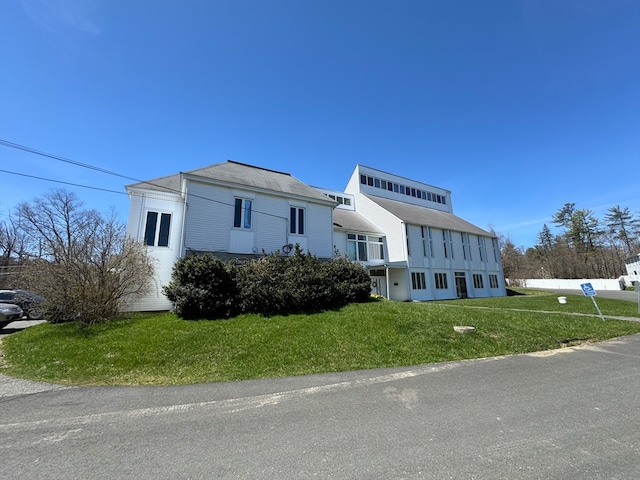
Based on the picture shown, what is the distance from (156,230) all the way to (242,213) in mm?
4611

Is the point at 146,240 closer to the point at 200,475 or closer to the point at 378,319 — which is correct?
the point at 378,319

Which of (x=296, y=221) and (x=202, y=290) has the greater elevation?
(x=296, y=221)

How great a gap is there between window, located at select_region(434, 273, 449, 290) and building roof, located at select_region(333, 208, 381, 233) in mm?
7068

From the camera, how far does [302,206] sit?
62.7ft

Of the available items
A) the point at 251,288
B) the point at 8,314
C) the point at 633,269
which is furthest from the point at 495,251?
the point at 8,314

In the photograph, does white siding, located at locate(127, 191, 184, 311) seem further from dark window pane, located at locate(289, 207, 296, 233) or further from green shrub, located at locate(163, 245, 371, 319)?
dark window pane, located at locate(289, 207, 296, 233)

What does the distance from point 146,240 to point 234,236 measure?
4.43m

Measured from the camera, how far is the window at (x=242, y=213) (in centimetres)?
1672

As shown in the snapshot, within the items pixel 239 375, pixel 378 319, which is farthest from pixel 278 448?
pixel 378 319

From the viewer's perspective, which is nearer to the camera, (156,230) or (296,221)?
(156,230)

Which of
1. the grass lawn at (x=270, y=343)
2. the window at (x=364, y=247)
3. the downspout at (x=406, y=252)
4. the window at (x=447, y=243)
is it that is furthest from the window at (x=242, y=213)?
the window at (x=447, y=243)

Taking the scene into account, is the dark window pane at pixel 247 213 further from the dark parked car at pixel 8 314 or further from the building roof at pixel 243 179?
the dark parked car at pixel 8 314

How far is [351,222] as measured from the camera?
25891 mm

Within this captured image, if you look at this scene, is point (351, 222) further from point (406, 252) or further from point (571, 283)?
point (571, 283)
